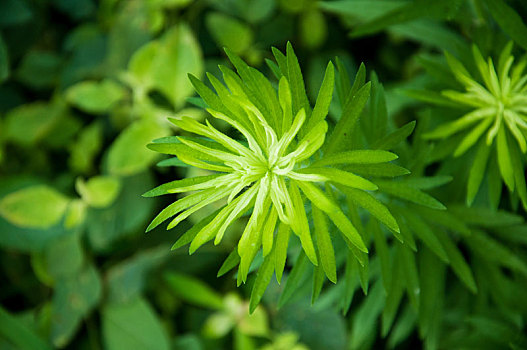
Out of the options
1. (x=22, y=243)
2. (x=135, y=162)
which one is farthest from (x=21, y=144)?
(x=135, y=162)

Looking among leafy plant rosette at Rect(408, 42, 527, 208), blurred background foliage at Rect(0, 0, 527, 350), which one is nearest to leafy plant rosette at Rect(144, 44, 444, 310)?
leafy plant rosette at Rect(408, 42, 527, 208)

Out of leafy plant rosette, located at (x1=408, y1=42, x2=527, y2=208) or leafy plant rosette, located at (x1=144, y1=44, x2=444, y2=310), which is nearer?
leafy plant rosette, located at (x1=144, y1=44, x2=444, y2=310)

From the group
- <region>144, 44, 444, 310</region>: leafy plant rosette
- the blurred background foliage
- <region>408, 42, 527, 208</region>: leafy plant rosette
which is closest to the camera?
<region>144, 44, 444, 310</region>: leafy plant rosette

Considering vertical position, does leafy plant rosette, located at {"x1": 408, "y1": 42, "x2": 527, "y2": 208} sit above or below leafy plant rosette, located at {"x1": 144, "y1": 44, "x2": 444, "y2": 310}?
above

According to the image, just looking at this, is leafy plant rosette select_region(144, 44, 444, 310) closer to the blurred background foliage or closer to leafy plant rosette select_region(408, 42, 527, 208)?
leafy plant rosette select_region(408, 42, 527, 208)

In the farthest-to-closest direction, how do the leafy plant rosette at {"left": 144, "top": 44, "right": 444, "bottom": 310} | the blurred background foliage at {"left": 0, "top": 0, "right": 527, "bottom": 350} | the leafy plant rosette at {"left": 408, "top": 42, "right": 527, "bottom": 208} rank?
the blurred background foliage at {"left": 0, "top": 0, "right": 527, "bottom": 350}
the leafy plant rosette at {"left": 408, "top": 42, "right": 527, "bottom": 208}
the leafy plant rosette at {"left": 144, "top": 44, "right": 444, "bottom": 310}
